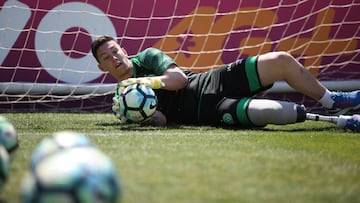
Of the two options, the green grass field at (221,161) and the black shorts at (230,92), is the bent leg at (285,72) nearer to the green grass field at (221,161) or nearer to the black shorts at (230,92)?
the black shorts at (230,92)

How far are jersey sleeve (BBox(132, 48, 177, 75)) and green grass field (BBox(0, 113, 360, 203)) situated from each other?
0.47 meters

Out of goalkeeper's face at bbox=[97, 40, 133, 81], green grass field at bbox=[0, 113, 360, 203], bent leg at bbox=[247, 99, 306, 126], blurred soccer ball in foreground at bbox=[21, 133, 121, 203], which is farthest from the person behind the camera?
goalkeeper's face at bbox=[97, 40, 133, 81]

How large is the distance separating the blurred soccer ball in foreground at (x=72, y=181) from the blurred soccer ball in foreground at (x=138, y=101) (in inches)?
91.9

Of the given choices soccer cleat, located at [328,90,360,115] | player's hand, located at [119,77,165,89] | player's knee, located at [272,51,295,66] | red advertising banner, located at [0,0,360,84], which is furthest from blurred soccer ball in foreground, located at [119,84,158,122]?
red advertising banner, located at [0,0,360,84]

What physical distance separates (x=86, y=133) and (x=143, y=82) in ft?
1.85

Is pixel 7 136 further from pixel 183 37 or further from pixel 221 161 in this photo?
pixel 183 37

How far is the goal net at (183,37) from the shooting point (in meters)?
6.36

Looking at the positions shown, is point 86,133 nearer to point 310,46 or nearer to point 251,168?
point 251,168

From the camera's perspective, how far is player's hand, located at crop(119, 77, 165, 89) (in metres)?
4.46

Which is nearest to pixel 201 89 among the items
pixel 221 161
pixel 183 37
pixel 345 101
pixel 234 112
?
pixel 234 112

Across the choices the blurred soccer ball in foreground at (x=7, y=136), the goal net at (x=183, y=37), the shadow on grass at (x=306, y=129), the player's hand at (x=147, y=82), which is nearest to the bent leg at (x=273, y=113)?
the shadow on grass at (x=306, y=129)

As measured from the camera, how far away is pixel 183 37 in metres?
6.53

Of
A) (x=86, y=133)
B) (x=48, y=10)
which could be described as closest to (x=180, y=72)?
(x=86, y=133)

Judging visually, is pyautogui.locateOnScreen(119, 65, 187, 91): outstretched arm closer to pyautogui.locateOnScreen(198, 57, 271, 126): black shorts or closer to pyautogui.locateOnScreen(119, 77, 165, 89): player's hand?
pyautogui.locateOnScreen(119, 77, 165, 89): player's hand
